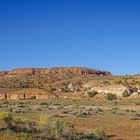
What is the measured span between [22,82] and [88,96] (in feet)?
125

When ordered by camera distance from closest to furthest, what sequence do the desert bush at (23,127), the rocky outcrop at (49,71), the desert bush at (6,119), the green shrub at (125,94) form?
the desert bush at (23,127) < the desert bush at (6,119) < the green shrub at (125,94) < the rocky outcrop at (49,71)

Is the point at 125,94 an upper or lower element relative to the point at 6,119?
upper

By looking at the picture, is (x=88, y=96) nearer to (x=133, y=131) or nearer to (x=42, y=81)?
(x=42, y=81)

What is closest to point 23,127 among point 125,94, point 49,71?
point 125,94

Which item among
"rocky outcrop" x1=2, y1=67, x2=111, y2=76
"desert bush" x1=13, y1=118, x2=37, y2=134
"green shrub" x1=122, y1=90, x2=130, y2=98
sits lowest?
"desert bush" x1=13, y1=118, x2=37, y2=134

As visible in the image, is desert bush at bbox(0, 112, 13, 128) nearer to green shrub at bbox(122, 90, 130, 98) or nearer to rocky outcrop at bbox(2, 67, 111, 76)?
green shrub at bbox(122, 90, 130, 98)

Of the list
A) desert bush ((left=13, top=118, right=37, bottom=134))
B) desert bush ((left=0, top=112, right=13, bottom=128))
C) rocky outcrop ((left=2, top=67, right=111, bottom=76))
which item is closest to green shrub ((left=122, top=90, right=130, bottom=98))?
desert bush ((left=13, top=118, right=37, bottom=134))

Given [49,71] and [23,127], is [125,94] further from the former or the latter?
[49,71]

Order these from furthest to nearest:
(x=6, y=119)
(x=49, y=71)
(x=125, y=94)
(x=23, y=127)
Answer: (x=49, y=71), (x=125, y=94), (x=6, y=119), (x=23, y=127)

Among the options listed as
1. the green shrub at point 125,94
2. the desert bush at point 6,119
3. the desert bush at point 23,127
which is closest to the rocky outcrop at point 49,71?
the green shrub at point 125,94

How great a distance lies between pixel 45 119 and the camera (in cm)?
2067

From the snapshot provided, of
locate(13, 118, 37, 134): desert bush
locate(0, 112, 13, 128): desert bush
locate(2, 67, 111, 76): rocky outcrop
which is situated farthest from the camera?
locate(2, 67, 111, 76): rocky outcrop

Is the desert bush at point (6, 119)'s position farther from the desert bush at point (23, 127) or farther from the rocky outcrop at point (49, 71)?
the rocky outcrop at point (49, 71)

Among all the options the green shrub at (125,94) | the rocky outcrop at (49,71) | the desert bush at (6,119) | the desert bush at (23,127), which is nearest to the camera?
the desert bush at (23,127)
